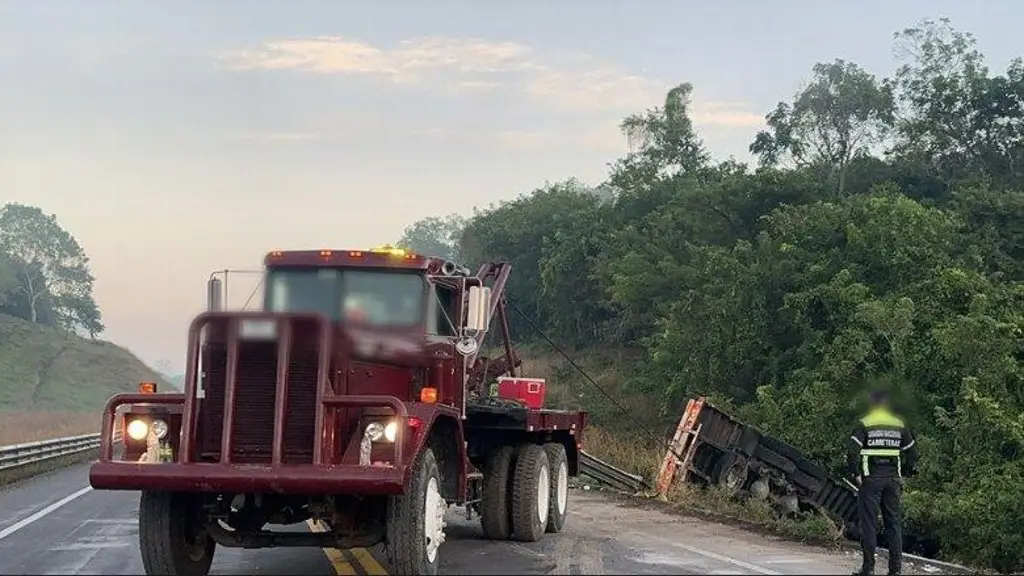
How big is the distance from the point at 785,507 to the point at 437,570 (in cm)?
1288

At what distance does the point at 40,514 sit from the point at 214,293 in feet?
25.8

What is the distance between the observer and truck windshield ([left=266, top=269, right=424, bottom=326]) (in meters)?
10.9

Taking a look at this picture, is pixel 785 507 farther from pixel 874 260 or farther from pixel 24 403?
pixel 24 403

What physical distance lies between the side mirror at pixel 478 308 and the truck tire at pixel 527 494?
2.39 m

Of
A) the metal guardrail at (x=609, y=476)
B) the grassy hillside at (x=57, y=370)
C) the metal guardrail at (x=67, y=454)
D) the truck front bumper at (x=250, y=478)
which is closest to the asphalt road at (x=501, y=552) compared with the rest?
the truck front bumper at (x=250, y=478)

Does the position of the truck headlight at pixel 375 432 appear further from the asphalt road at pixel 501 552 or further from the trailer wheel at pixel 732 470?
the trailer wheel at pixel 732 470

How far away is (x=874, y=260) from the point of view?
27.8 meters

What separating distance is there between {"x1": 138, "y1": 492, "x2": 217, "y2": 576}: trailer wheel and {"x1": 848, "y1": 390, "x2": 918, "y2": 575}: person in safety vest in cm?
633

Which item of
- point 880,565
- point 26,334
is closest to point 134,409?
point 880,565

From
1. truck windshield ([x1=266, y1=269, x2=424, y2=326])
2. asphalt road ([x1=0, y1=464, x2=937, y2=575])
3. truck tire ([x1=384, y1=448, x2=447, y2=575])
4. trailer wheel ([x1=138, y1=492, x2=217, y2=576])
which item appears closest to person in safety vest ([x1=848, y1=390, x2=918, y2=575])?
asphalt road ([x1=0, y1=464, x2=937, y2=575])

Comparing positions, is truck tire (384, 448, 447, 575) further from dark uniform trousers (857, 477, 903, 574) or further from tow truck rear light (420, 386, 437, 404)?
dark uniform trousers (857, 477, 903, 574)

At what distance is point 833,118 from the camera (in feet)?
151

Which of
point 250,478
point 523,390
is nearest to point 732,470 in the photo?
point 523,390

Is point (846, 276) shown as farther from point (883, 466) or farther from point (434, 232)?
point (434, 232)
